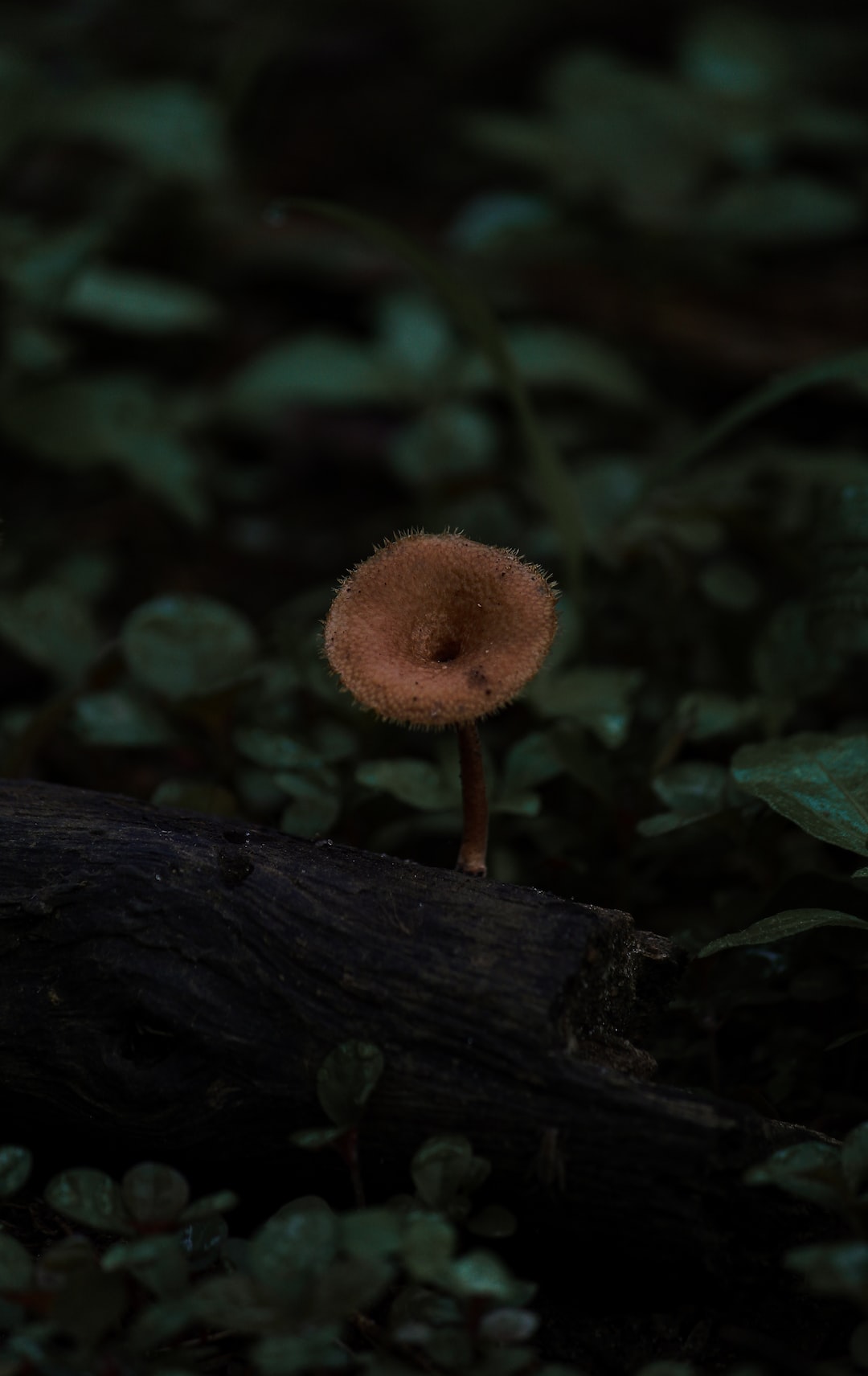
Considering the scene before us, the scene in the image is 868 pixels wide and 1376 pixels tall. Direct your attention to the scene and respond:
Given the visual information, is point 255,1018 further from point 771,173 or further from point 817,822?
point 771,173

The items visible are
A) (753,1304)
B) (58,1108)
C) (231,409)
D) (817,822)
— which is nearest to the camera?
(753,1304)

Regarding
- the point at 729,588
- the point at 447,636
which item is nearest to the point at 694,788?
the point at 447,636

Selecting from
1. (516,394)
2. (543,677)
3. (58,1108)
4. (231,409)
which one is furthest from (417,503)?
(58,1108)

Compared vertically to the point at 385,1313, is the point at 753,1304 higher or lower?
higher

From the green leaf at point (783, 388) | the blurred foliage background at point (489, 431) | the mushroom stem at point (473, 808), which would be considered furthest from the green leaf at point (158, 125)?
the mushroom stem at point (473, 808)

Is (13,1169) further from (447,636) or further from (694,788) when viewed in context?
(694,788)

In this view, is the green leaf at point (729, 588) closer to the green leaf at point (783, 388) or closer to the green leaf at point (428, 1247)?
the green leaf at point (783, 388)
